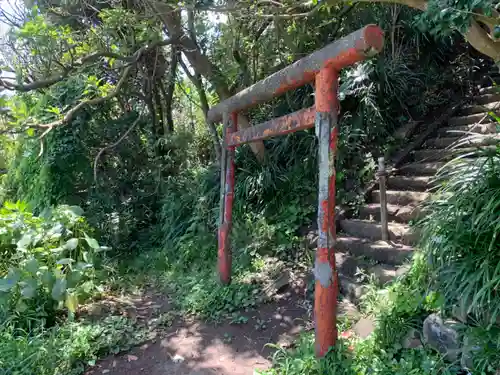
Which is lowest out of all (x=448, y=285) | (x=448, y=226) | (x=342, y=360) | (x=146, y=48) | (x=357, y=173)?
(x=342, y=360)

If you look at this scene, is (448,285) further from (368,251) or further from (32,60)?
(32,60)

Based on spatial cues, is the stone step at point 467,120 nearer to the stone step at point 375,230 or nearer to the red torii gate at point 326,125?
the stone step at point 375,230

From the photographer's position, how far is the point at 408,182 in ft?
15.8

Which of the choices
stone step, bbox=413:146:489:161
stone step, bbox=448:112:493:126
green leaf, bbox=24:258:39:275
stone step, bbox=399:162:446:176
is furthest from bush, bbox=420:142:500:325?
green leaf, bbox=24:258:39:275

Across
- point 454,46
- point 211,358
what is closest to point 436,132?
point 454,46

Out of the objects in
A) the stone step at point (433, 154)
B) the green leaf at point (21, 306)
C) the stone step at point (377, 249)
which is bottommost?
the green leaf at point (21, 306)

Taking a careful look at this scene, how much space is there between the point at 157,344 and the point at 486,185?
319 centimetres

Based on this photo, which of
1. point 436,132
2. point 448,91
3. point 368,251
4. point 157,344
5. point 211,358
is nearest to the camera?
point 211,358

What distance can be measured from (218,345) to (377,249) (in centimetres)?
194

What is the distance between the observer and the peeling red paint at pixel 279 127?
9.86 ft

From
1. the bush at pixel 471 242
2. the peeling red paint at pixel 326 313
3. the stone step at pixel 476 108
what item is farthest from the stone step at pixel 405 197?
the peeling red paint at pixel 326 313

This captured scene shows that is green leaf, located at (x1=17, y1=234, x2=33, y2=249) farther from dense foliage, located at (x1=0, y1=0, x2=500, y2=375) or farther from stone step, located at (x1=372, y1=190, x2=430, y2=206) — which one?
stone step, located at (x1=372, y1=190, x2=430, y2=206)

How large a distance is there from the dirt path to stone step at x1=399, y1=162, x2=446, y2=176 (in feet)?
7.56

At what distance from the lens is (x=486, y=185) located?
250cm
